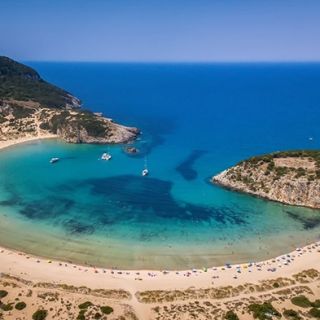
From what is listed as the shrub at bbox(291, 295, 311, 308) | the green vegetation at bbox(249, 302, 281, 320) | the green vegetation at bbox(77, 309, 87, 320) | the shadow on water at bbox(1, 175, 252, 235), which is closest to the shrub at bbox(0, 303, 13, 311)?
the green vegetation at bbox(77, 309, 87, 320)

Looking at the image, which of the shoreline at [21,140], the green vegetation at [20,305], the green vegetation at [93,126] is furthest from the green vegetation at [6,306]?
the green vegetation at [93,126]

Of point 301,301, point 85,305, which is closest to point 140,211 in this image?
point 85,305

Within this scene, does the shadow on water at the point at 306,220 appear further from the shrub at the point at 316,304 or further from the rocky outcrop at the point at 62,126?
the rocky outcrop at the point at 62,126

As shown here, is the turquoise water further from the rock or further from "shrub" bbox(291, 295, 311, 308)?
"shrub" bbox(291, 295, 311, 308)

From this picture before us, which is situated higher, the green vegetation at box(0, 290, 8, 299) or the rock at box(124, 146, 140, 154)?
the rock at box(124, 146, 140, 154)

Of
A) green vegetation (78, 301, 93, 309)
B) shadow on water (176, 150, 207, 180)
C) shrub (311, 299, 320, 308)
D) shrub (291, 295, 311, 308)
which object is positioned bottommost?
green vegetation (78, 301, 93, 309)

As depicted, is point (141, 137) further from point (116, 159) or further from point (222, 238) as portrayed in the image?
point (222, 238)

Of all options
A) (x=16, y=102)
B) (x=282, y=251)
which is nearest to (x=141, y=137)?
(x=16, y=102)
